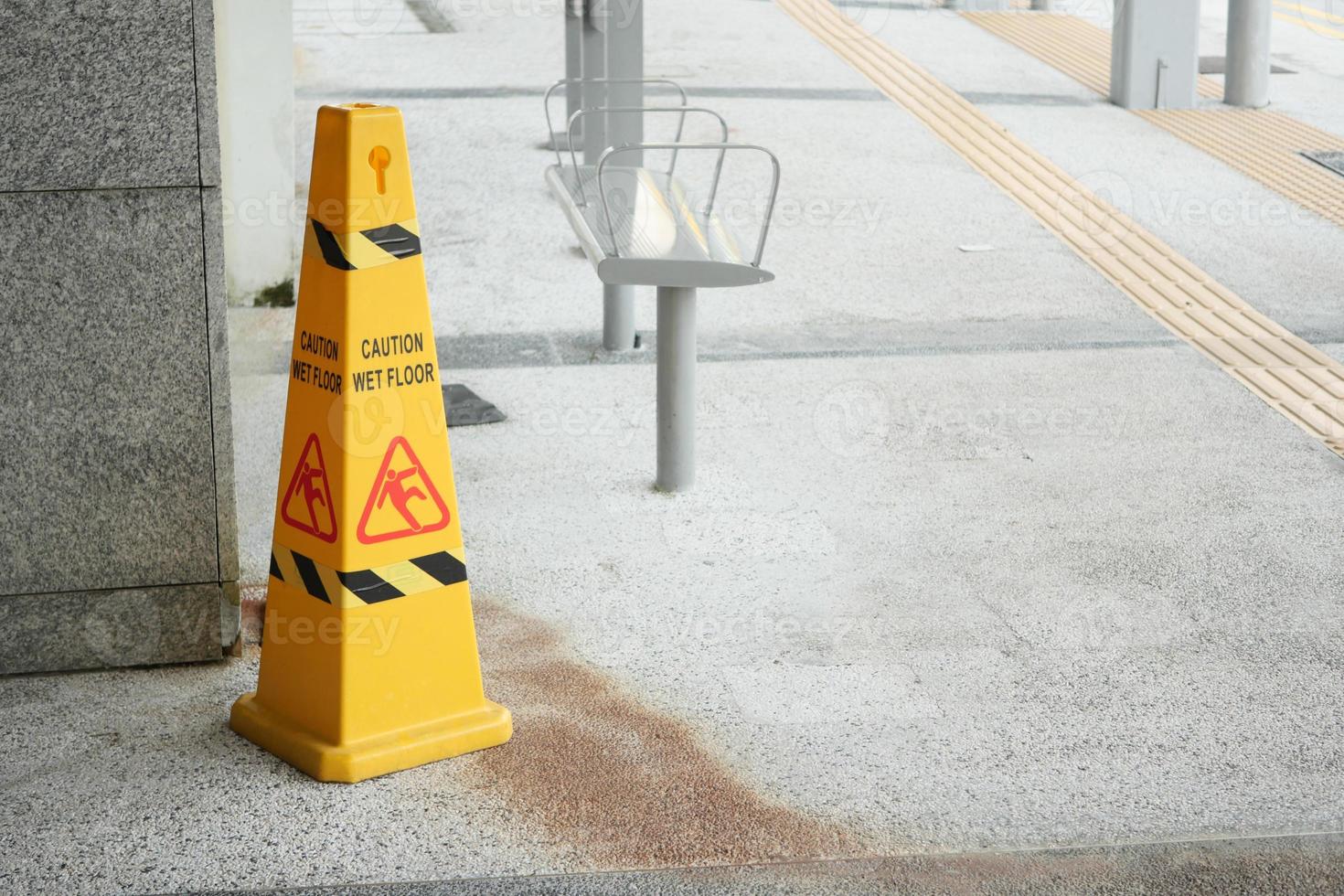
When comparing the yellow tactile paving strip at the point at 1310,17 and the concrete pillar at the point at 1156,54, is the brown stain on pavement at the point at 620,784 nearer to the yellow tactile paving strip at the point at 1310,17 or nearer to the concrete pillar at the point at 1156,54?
the concrete pillar at the point at 1156,54

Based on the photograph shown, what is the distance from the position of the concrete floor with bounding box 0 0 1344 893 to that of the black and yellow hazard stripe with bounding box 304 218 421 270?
108 centimetres

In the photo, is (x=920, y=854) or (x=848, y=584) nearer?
(x=920, y=854)

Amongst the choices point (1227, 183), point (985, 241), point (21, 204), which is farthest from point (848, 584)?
point (1227, 183)

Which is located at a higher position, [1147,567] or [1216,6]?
[1216,6]

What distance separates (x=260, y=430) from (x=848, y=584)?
7.62ft

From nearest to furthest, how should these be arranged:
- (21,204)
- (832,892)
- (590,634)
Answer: (832,892)
(21,204)
(590,634)

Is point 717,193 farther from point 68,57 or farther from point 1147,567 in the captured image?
point 68,57

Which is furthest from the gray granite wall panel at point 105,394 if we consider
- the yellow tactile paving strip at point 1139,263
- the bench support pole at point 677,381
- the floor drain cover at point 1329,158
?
the floor drain cover at point 1329,158

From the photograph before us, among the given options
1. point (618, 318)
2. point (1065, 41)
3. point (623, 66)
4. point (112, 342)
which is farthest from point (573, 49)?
point (1065, 41)

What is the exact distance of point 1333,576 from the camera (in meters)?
4.30

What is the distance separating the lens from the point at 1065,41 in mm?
13156

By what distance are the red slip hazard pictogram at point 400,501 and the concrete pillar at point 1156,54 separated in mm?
8614

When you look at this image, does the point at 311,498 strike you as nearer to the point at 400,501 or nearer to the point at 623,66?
the point at 400,501

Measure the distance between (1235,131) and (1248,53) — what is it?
2.53ft
